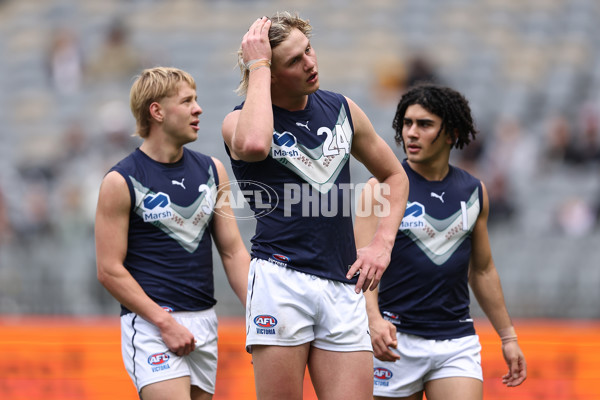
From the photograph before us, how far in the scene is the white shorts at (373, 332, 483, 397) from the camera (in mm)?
4617

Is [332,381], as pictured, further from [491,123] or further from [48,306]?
[491,123]

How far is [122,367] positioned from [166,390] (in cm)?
310

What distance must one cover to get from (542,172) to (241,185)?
8173mm

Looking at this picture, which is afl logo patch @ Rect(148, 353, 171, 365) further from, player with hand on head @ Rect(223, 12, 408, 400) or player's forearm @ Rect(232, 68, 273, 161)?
player's forearm @ Rect(232, 68, 273, 161)

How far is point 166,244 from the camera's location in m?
4.55

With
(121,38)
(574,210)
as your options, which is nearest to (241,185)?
(574,210)

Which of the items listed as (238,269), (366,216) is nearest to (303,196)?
(366,216)

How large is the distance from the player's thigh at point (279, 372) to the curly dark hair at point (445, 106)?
5.88 ft

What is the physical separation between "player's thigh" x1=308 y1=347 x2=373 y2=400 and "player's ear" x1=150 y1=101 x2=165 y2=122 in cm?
165

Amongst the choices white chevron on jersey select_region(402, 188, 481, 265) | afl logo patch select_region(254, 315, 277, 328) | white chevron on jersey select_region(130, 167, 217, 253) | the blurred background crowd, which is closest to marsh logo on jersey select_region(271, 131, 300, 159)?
afl logo patch select_region(254, 315, 277, 328)

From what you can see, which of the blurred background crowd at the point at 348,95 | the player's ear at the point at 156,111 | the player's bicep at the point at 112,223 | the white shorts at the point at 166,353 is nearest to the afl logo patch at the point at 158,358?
the white shorts at the point at 166,353

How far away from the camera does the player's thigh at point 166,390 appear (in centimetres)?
429

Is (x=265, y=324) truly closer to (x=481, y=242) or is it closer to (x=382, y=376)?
(x=382, y=376)

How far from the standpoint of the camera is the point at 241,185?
3.98 meters
